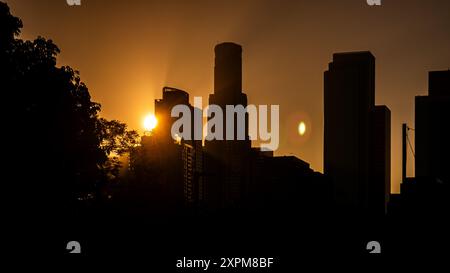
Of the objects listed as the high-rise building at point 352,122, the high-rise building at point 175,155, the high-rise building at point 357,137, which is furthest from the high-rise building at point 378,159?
the high-rise building at point 175,155

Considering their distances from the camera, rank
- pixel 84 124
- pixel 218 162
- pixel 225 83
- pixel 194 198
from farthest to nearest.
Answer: pixel 225 83
pixel 218 162
pixel 194 198
pixel 84 124

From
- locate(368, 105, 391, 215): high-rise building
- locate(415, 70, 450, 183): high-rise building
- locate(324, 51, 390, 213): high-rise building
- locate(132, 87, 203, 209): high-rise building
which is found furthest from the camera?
locate(368, 105, 391, 215): high-rise building

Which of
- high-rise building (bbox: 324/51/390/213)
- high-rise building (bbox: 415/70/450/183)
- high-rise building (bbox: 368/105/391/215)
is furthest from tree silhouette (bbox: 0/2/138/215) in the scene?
high-rise building (bbox: 368/105/391/215)

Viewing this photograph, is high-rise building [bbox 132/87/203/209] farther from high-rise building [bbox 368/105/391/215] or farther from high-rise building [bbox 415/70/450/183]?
high-rise building [bbox 368/105/391/215]

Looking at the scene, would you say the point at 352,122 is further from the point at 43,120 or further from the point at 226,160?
the point at 43,120

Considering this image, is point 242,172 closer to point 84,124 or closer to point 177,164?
point 177,164

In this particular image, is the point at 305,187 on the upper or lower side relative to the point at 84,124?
lower

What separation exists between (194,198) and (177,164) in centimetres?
2863

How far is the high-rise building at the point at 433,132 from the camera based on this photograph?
167500 mm

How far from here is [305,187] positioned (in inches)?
5374

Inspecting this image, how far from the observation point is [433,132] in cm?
17250

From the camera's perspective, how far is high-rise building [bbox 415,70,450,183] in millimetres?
167500

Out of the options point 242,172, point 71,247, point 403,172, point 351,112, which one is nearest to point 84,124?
point 71,247

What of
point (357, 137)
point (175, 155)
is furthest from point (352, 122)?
point (175, 155)
